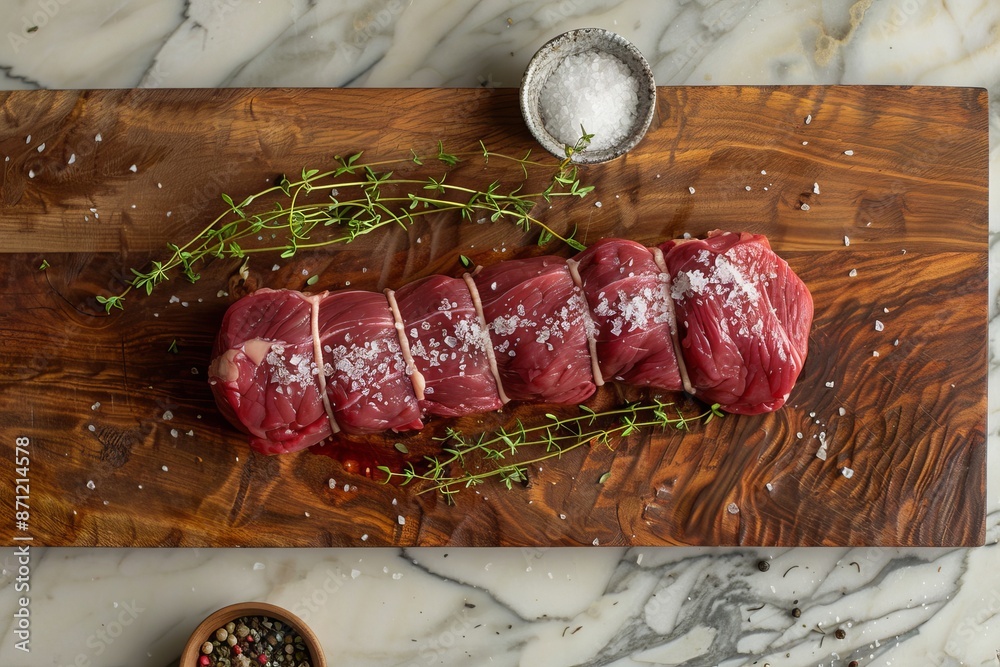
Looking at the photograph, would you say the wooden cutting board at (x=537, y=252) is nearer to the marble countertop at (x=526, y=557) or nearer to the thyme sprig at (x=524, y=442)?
the thyme sprig at (x=524, y=442)

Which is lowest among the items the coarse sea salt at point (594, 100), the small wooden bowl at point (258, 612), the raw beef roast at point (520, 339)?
the small wooden bowl at point (258, 612)

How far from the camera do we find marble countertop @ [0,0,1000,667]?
349 centimetres

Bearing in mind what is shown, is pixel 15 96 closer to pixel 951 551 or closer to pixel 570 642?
pixel 570 642

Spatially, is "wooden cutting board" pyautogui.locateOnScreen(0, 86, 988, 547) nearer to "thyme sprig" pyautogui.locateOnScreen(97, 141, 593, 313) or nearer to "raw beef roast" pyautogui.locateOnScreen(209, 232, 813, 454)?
"thyme sprig" pyautogui.locateOnScreen(97, 141, 593, 313)

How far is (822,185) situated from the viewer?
3.35m

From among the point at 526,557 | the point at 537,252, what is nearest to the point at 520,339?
the point at 537,252

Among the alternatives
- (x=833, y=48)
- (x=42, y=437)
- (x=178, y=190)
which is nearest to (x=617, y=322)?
(x=833, y=48)

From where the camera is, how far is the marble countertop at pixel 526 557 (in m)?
3.49

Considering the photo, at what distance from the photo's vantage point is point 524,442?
326cm

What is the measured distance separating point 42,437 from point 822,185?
3.65 m

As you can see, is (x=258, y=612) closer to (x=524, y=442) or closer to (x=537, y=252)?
(x=524, y=442)

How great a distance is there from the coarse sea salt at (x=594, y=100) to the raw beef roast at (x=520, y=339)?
0.49 metres

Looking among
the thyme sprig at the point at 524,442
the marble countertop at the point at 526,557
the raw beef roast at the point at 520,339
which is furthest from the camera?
the marble countertop at the point at 526,557

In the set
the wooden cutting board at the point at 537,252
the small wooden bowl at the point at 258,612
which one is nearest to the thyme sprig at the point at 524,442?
the wooden cutting board at the point at 537,252
